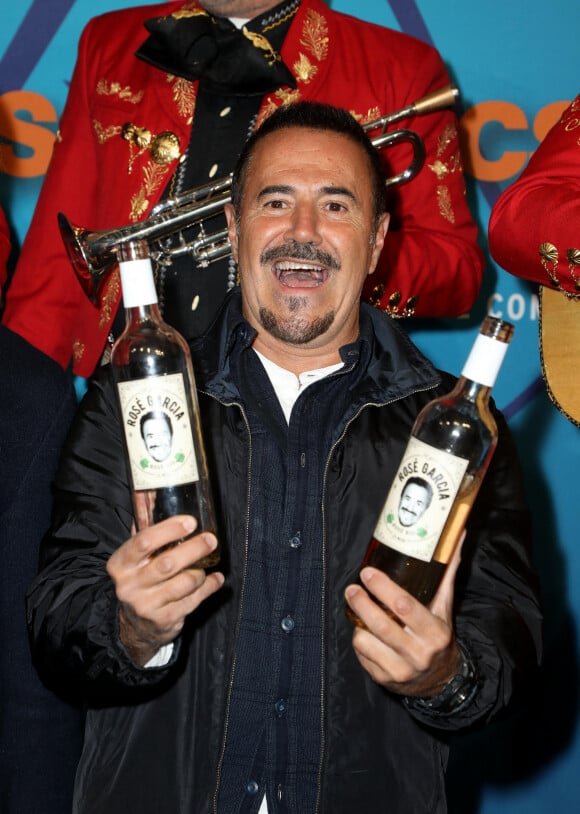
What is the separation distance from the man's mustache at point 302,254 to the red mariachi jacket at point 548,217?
0.44 metres

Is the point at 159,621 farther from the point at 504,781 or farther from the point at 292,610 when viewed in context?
the point at 504,781

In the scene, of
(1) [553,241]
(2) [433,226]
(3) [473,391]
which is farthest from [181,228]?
(3) [473,391]

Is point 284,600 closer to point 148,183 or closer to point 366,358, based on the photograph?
point 366,358

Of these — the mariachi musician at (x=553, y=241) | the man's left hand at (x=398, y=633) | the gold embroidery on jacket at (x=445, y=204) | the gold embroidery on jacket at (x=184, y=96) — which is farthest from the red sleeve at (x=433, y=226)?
the man's left hand at (x=398, y=633)

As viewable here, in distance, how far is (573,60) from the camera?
2611mm

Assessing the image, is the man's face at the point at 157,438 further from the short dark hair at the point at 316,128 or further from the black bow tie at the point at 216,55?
the black bow tie at the point at 216,55

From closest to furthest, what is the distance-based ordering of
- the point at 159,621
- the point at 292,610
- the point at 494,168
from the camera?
1. the point at 159,621
2. the point at 292,610
3. the point at 494,168

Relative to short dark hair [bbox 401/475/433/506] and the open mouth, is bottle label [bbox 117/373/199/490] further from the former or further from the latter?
the open mouth

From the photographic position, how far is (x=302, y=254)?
1.60 meters

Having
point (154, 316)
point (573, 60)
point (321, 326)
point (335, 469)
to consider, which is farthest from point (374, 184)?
point (573, 60)

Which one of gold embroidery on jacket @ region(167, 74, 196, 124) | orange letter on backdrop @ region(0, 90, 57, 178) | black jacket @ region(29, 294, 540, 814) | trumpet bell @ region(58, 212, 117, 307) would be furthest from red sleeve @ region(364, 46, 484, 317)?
orange letter on backdrop @ region(0, 90, 57, 178)

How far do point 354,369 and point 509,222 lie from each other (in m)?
0.49

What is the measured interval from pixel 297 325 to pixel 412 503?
0.52 metres

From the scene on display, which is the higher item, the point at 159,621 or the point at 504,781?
Result: the point at 159,621
